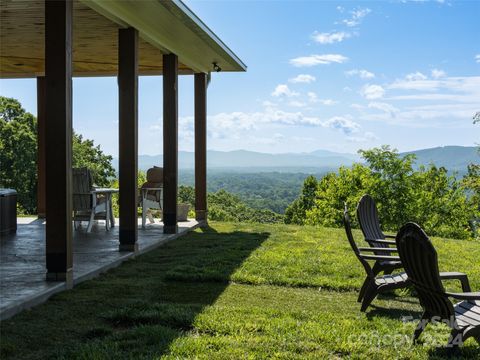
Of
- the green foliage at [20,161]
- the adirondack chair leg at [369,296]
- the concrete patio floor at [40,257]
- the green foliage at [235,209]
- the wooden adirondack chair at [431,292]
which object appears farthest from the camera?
the green foliage at [235,209]

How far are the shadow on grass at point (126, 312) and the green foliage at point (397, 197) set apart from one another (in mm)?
24726

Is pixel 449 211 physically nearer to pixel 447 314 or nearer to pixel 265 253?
pixel 265 253

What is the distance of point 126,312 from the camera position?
14.0 feet

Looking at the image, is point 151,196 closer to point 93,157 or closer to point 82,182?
point 82,182

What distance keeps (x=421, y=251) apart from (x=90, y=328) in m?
2.34

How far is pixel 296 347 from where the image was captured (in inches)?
143

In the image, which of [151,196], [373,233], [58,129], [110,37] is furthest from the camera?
[151,196]

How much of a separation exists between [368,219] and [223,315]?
6.77ft

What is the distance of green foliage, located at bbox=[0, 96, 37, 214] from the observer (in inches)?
1064

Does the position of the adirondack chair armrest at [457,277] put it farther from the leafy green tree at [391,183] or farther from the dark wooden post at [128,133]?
the leafy green tree at [391,183]

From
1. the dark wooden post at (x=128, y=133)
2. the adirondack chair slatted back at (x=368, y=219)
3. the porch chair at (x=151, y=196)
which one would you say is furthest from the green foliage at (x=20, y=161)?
the adirondack chair slatted back at (x=368, y=219)

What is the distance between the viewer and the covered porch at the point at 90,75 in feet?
16.3

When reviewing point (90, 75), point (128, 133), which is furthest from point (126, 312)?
point (90, 75)

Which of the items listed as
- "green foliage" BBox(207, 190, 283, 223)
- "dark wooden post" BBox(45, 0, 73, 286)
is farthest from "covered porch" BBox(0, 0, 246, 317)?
"green foliage" BBox(207, 190, 283, 223)
